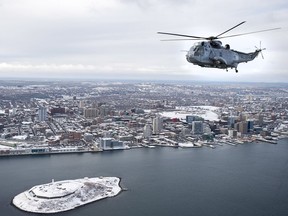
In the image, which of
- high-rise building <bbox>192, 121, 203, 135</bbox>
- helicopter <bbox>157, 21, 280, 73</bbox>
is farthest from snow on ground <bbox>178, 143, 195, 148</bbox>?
helicopter <bbox>157, 21, 280, 73</bbox>

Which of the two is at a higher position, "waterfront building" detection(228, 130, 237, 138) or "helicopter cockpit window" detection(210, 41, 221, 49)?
"helicopter cockpit window" detection(210, 41, 221, 49)

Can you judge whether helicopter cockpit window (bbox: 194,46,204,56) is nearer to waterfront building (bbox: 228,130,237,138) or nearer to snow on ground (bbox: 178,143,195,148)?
snow on ground (bbox: 178,143,195,148)

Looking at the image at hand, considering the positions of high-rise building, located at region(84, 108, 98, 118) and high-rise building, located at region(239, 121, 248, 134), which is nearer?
high-rise building, located at region(239, 121, 248, 134)

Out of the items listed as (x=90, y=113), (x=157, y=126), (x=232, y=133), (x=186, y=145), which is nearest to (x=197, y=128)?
(x=232, y=133)

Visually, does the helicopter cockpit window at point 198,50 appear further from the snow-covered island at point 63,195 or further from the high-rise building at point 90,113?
the high-rise building at point 90,113

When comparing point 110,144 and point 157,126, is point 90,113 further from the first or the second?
point 110,144

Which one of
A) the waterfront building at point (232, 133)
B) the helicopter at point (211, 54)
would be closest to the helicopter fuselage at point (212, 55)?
the helicopter at point (211, 54)

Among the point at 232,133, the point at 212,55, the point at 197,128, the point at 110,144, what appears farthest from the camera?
the point at 197,128
